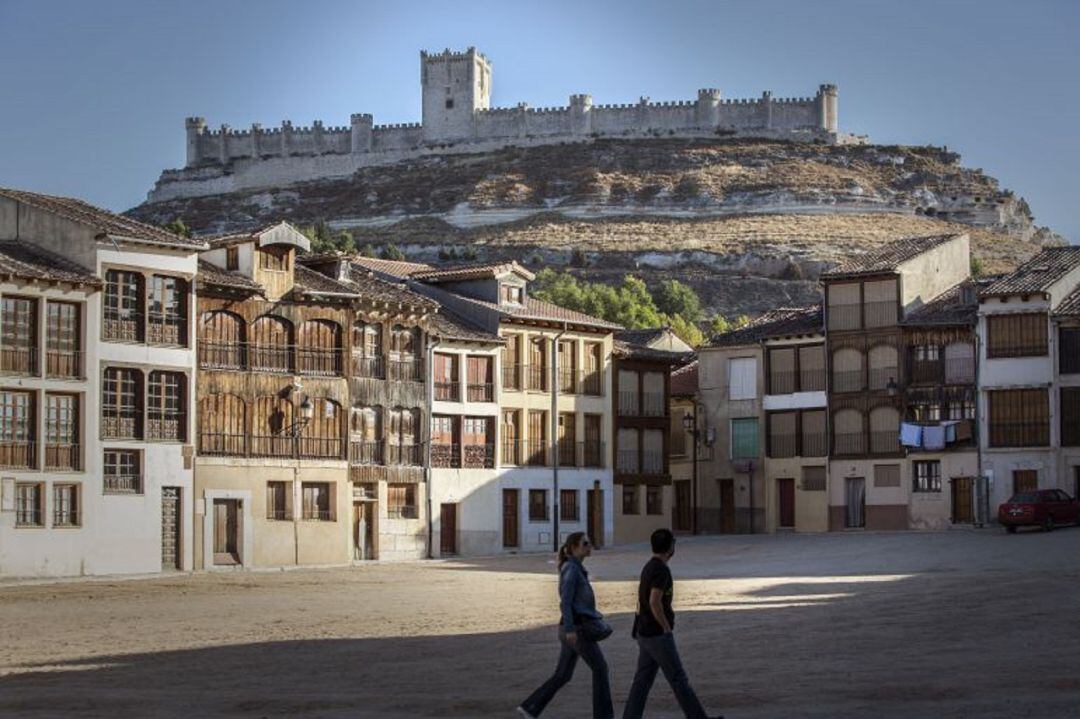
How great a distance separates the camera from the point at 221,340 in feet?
204

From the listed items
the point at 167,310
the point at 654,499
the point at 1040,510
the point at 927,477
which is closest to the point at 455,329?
the point at 654,499

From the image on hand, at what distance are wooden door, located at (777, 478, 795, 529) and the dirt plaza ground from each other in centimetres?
2513

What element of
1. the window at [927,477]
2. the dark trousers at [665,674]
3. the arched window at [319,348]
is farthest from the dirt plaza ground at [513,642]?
the window at [927,477]

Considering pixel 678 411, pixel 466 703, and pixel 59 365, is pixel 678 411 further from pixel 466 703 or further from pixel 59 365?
pixel 466 703

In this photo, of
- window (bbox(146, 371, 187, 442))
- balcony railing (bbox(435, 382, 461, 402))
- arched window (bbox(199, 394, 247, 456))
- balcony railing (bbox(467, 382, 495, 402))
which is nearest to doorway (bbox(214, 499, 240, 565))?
arched window (bbox(199, 394, 247, 456))

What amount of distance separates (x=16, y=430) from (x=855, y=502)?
34622 millimetres

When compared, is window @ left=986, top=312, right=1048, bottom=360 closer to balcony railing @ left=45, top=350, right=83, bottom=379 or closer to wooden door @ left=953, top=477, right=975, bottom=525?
wooden door @ left=953, top=477, right=975, bottom=525

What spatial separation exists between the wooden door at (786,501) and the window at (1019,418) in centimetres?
967

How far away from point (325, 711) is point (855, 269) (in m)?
56.5

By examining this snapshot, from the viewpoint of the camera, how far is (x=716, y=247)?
577ft

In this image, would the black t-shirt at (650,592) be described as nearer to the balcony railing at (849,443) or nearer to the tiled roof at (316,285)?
the tiled roof at (316,285)

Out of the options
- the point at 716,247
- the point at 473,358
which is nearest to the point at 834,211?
the point at 716,247

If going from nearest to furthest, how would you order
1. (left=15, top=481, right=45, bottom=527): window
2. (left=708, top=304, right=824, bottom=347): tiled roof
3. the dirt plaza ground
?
the dirt plaza ground
(left=15, top=481, right=45, bottom=527): window
(left=708, top=304, right=824, bottom=347): tiled roof

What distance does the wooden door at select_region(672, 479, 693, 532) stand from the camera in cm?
8594
